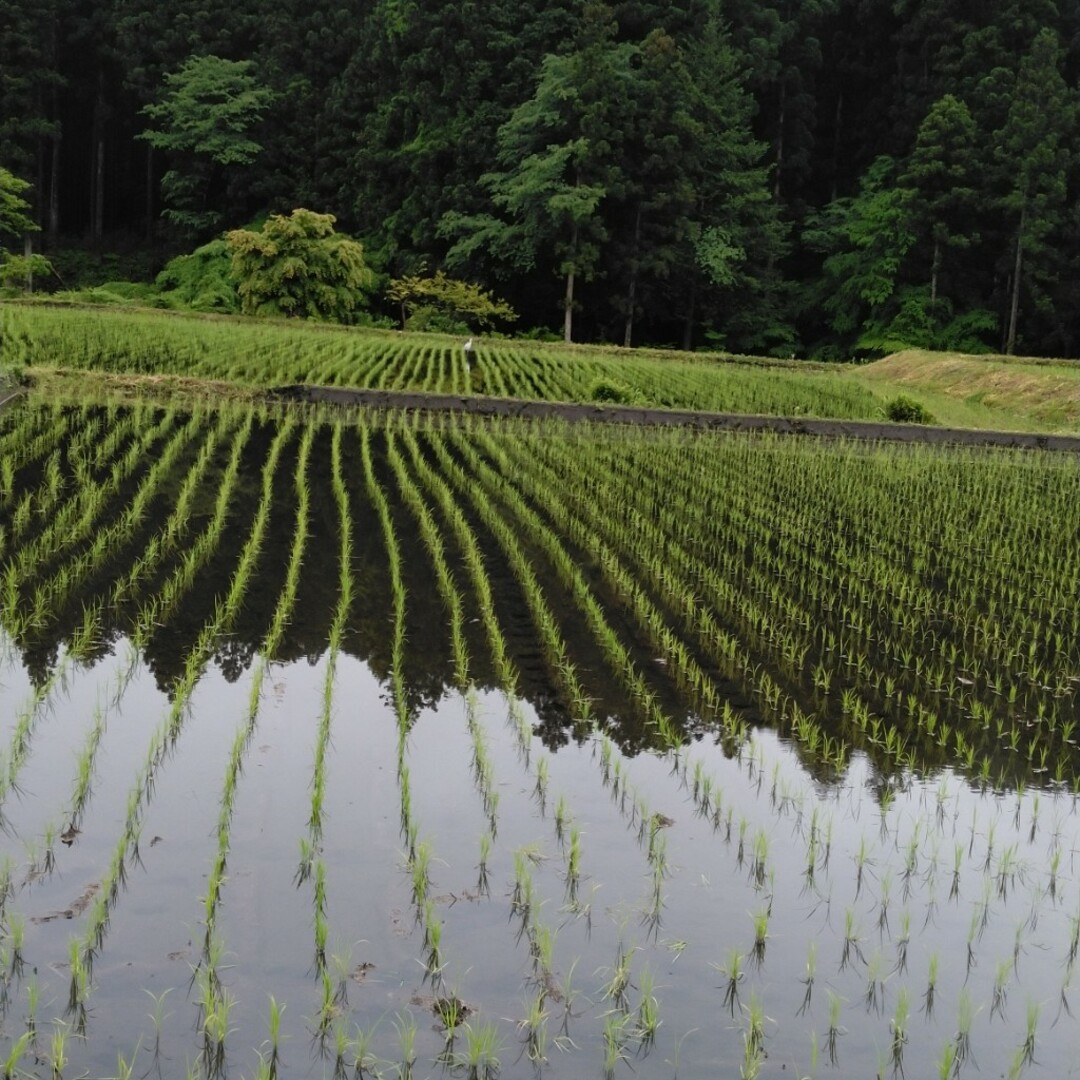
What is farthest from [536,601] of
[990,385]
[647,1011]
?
[990,385]

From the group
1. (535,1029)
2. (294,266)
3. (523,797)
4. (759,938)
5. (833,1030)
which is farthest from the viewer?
(294,266)

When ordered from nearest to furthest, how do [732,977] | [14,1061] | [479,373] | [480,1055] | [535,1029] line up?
[14,1061] → [480,1055] → [535,1029] → [732,977] → [479,373]

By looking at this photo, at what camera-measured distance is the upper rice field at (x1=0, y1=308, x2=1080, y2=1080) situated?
9.57 ft

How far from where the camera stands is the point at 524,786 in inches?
168

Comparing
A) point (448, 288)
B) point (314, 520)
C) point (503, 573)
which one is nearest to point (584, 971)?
point (503, 573)

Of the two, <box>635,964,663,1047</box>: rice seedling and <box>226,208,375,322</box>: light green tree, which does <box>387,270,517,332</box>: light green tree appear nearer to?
<box>226,208,375,322</box>: light green tree

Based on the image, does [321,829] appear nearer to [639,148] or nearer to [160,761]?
[160,761]

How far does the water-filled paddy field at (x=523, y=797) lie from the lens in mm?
2910

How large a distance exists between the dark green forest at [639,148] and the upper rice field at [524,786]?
21.9 metres

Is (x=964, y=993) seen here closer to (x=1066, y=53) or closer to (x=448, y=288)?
(x=448, y=288)

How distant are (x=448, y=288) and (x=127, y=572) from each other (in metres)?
23.5

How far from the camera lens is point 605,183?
29.2 m

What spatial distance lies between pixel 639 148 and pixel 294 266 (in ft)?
29.0

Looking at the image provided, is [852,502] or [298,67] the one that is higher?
[298,67]
